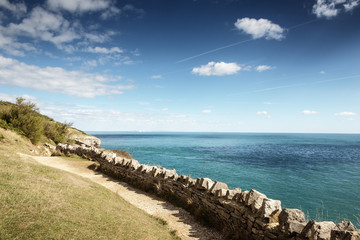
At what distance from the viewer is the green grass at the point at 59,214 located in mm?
4539

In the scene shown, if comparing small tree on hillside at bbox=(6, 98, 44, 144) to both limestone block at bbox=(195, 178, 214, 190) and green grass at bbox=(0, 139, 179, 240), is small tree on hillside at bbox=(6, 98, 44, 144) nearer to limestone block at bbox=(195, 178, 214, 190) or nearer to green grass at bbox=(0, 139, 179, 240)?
green grass at bbox=(0, 139, 179, 240)

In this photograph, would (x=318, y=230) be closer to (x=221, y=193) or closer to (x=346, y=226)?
(x=346, y=226)

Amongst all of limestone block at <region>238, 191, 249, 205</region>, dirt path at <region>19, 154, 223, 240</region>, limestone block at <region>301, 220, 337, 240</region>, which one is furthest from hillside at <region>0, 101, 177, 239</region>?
limestone block at <region>301, 220, 337, 240</region>

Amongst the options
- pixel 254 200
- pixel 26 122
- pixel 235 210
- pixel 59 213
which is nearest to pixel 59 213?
pixel 59 213

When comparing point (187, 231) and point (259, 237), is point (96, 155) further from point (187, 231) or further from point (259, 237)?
point (259, 237)

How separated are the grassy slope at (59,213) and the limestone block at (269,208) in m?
3.07

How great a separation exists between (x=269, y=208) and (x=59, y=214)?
20.5 ft

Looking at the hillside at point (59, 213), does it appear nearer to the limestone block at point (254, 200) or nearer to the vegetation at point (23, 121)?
the limestone block at point (254, 200)

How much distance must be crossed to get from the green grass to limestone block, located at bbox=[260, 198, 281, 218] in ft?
9.89

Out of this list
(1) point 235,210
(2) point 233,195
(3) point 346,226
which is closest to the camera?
(3) point 346,226

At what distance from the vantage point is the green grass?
454cm

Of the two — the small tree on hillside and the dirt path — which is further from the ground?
the small tree on hillside

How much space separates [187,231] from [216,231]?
1115mm

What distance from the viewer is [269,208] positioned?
5734 millimetres
